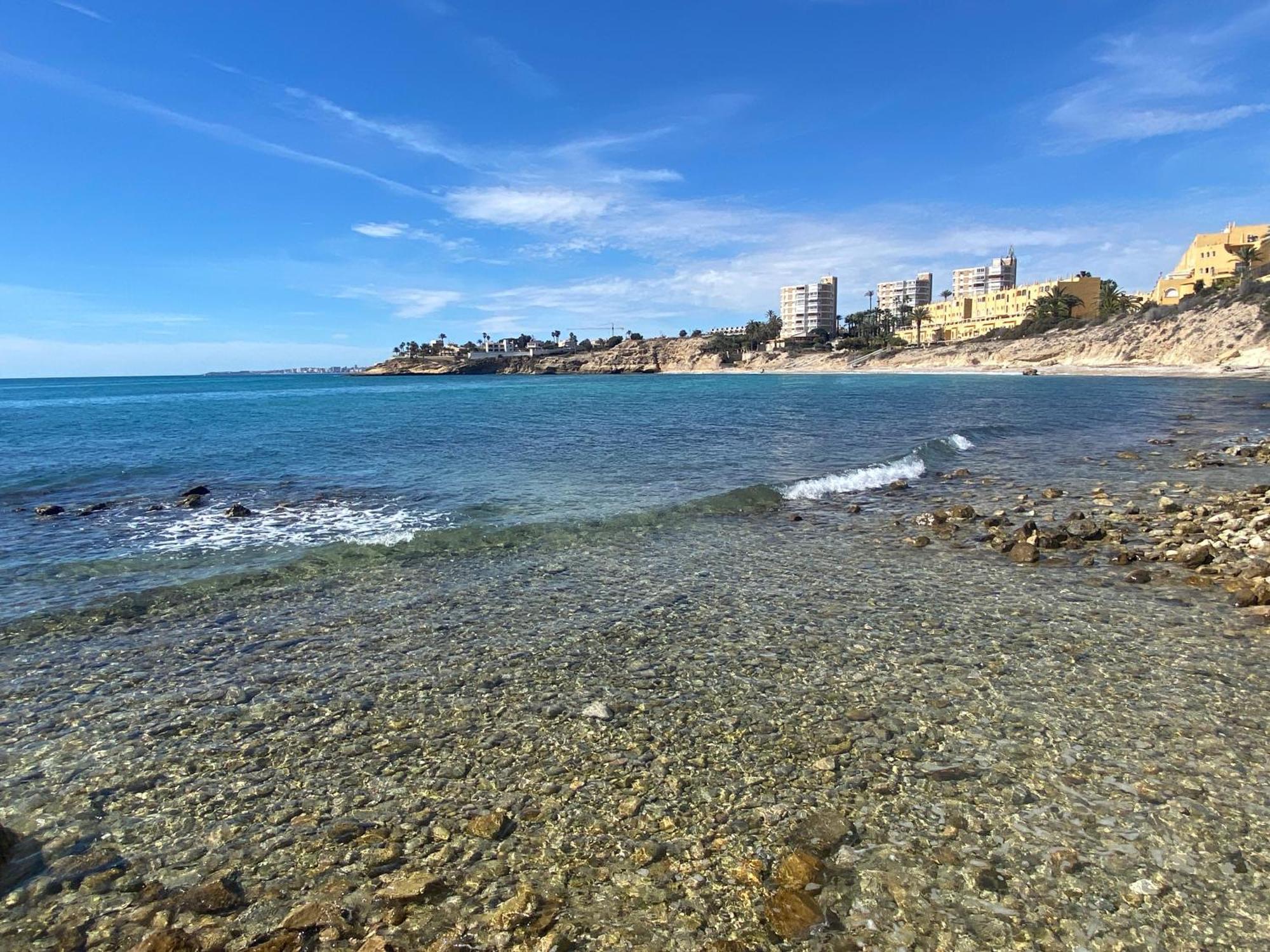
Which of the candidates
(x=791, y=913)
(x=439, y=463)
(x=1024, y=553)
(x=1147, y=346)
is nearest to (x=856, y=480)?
(x=1024, y=553)

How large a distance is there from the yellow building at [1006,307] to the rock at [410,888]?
186401mm

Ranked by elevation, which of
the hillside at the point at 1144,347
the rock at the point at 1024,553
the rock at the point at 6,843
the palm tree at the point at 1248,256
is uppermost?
the palm tree at the point at 1248,256

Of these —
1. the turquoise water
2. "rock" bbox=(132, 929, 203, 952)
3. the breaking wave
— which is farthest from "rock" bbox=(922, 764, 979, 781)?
the breaking wave

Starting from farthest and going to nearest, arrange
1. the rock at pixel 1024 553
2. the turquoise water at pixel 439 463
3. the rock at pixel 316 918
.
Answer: the turquoise water at pixel 439 463 → the rock at pixel 1024 553 → the rock at pixel 316 918

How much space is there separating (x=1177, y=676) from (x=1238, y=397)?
6208 centimetres

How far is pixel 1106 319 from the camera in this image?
432 ft

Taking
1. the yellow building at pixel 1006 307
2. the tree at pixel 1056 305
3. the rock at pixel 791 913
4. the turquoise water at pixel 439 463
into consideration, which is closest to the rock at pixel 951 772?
the rock at pixel 791 913

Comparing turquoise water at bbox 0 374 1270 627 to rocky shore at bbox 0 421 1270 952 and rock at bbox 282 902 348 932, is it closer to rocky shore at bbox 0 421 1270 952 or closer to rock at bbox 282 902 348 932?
rocky shore at bbox 0 421 1270 952

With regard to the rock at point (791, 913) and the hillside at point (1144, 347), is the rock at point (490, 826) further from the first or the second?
the hillside at point (1144, 347)

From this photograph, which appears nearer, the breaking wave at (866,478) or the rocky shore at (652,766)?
the rocky shore at (652,766)

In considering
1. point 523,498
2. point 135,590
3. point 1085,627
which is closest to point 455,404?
point 523,498

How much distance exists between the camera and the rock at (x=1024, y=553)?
13055 mm

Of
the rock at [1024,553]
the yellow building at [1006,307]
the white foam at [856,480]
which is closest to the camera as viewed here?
the rock at [1024,553]

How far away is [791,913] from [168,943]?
4.30 metres
